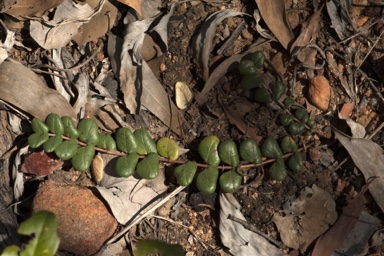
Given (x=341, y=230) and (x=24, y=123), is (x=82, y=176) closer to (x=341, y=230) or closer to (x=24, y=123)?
(x=24, y=123)

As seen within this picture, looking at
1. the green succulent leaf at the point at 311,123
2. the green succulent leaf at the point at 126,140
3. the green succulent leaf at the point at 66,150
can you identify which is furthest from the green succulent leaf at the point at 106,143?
the green succulent leaf at the point at 311,123

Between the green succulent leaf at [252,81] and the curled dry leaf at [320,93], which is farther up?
the green succulent leaf at [252,81]

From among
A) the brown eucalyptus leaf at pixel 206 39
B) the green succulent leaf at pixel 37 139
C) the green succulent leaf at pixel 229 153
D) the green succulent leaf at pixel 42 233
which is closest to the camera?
the green succulent leaf at pixel 42 233

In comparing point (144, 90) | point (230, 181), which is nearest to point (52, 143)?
point (144, 90)

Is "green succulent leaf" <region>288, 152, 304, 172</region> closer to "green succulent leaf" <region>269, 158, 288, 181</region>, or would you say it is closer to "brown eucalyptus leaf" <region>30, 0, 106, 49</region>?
"green succulent leaf" <region>269, 158, 288, 181</region>

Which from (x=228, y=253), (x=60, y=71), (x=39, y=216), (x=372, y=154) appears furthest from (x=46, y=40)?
(x=372, y=154)

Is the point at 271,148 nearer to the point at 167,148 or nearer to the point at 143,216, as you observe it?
the point at 167,148

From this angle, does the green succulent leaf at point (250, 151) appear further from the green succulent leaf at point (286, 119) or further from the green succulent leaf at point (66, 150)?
the green succulent leaf at point (66, 150)

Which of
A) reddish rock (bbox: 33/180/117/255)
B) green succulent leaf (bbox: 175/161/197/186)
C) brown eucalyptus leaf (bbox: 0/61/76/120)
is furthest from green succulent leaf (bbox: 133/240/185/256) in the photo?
brown eucalyptus leaf (bbox: 0/61/76/120)
